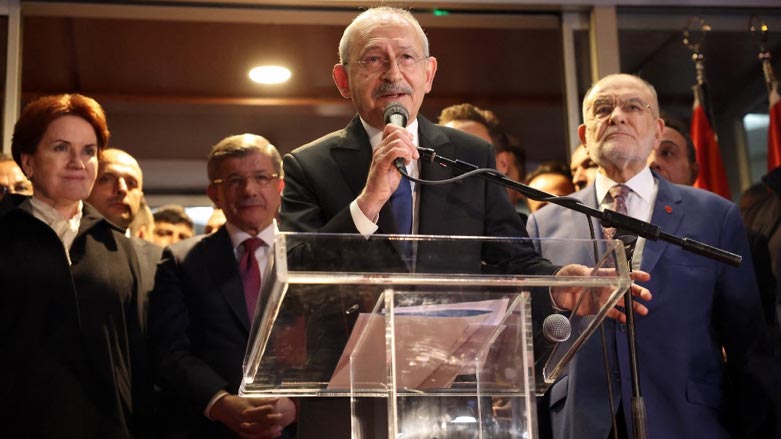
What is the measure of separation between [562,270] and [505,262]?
183 millimetres

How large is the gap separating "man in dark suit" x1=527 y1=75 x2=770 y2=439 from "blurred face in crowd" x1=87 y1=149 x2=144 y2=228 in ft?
5.48

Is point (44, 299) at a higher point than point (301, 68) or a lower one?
lower

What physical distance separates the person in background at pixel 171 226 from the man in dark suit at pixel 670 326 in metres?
2.50

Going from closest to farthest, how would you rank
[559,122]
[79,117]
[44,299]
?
[44,299] < [79,117] < [559,122]

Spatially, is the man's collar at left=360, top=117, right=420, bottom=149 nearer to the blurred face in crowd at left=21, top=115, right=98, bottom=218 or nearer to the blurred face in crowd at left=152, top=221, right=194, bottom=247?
the blurred face in crowd at left=21, top=115, right=98, bottom=218

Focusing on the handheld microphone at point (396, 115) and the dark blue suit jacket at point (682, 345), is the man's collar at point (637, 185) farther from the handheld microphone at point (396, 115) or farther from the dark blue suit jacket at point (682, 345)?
the handheld microphone at point (396, 115)

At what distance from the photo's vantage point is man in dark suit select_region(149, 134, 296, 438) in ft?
10.0

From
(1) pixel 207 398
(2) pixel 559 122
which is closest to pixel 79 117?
(1) pixel 207 398

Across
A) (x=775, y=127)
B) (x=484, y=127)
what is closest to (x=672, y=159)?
(x=484, y=127)

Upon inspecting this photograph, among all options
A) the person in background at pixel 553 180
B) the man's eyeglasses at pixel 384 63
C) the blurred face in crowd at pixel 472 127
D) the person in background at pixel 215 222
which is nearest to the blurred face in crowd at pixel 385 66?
the man's eyeglasses at pixel 384 63

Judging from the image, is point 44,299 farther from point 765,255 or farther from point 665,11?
point 665,11

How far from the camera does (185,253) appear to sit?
3463 mm

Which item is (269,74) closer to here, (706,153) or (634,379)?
(706,153)

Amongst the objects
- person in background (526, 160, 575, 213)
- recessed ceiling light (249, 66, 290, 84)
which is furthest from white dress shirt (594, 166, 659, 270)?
recessed ceiling light (249, 66, 290, 84)
